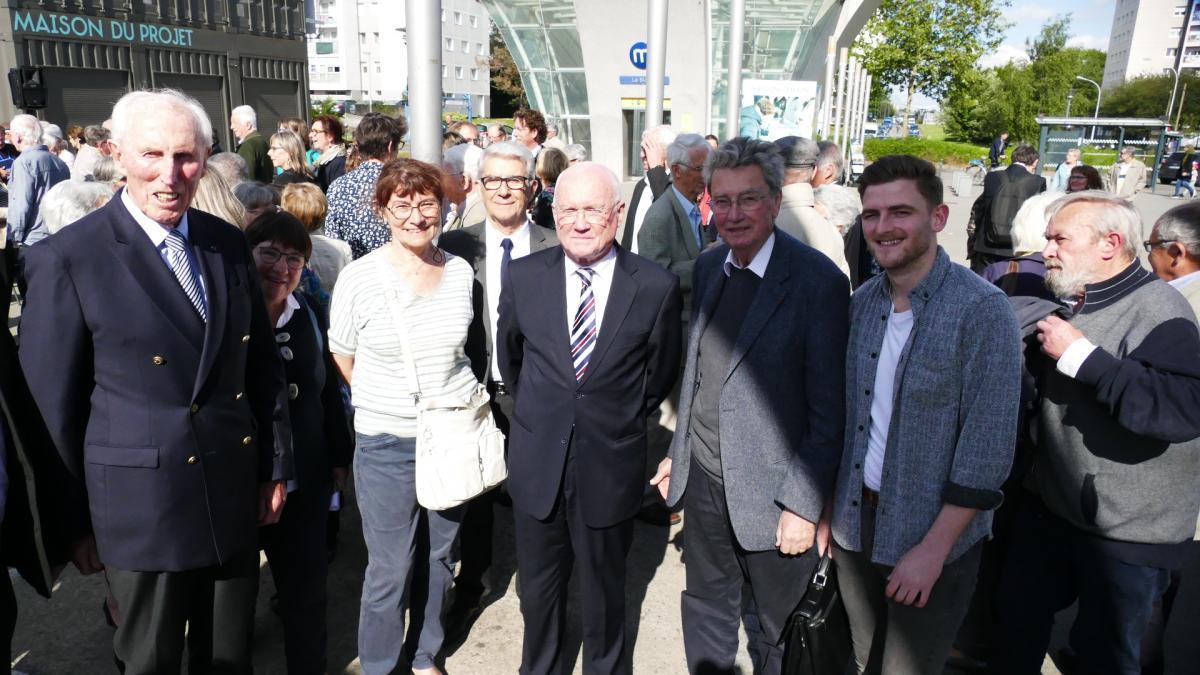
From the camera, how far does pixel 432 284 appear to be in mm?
2990

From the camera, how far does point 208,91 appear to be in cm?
3694

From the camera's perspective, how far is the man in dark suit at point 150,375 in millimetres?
2094

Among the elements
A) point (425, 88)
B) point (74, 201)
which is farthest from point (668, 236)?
point (74, 201)

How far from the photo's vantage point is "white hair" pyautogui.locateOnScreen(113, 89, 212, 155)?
213 centimetres

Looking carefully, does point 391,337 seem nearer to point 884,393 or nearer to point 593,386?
point 593,386

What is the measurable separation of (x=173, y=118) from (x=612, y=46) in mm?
24206

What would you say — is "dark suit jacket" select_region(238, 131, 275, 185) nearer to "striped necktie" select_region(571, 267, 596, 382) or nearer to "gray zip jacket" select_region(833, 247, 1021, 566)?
"striped necktie" select_region(571, 267, 596, 382)

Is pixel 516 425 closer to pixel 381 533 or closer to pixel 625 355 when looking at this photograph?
pixel 625 355

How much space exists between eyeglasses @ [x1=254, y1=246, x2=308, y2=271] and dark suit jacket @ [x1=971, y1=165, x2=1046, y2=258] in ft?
24.0

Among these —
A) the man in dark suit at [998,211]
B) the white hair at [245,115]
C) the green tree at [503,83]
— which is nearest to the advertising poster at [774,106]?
the man in dark suit at [998,211]

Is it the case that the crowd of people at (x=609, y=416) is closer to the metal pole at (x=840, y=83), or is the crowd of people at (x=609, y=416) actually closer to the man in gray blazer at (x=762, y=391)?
the man in gray blazer at (x=762, y=391)

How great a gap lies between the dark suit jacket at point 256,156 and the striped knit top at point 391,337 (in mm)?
5319

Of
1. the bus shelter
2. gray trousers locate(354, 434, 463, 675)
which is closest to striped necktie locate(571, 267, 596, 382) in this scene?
gray trousers locate(354, 434, 463, 675)

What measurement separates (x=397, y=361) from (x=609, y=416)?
817 mm
